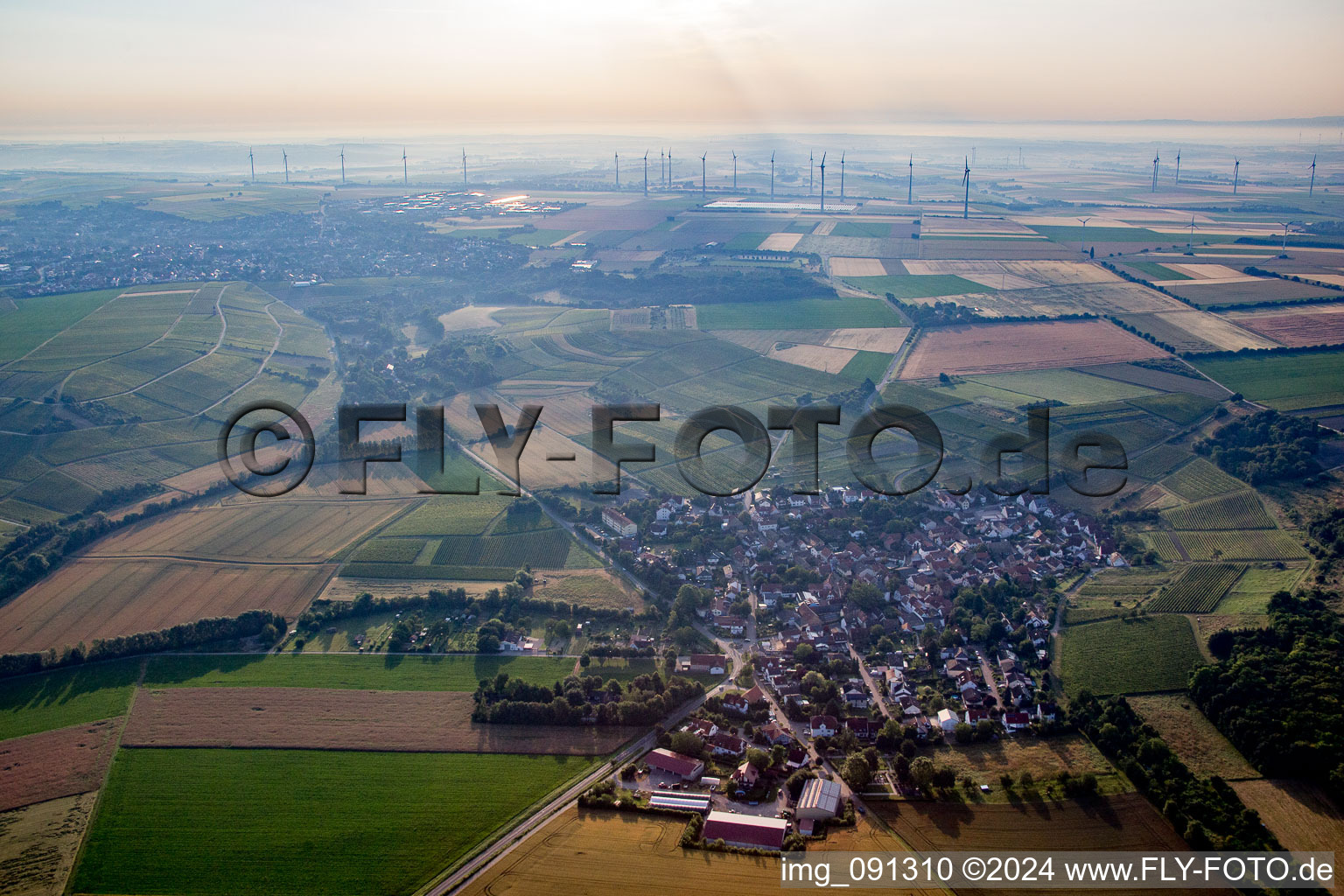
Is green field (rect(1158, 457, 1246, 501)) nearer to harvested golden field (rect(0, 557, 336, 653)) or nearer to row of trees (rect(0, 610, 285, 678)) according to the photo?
harvested golden field (rect(0, 557, 336, 653))

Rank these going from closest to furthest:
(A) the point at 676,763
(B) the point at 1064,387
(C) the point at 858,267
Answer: (A) the point at 676,763, (B) the point at 1064,387, (C) the point at 858,267

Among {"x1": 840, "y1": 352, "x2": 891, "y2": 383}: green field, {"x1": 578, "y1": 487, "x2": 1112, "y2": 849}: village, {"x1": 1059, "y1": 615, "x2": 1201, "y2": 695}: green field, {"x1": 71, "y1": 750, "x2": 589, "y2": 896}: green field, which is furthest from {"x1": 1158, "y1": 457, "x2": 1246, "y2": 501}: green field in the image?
{"x1": 71, "y1": 750, "x2": 589, "y2": 896}: green field

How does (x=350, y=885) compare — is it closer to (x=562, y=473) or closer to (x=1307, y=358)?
(x=562, y=473)

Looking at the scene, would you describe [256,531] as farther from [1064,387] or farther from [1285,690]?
[1064,387]

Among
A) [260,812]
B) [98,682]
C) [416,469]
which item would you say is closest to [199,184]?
[416,469]

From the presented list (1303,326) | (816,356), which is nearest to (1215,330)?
(1303,326)

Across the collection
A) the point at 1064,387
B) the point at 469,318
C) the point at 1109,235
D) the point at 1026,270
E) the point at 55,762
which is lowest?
the point at 55,762
